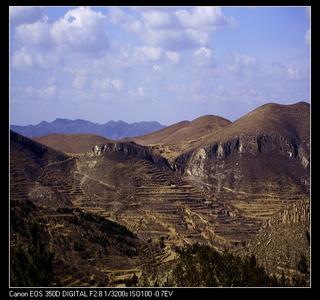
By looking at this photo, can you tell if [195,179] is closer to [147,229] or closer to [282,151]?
[282,151]

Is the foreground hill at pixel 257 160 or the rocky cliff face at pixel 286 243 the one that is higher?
the foreground hill at pixel 257 160

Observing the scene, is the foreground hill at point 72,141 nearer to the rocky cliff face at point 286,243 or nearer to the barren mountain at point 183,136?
the barren mountain at point 183,136

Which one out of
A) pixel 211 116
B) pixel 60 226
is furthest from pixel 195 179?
pixel 60 226

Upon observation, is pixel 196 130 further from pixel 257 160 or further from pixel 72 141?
pixel 257 160

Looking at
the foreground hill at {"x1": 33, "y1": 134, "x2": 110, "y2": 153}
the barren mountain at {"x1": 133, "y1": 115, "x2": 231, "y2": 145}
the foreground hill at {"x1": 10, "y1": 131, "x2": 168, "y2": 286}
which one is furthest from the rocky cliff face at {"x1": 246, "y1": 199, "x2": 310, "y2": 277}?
the barren mountain at {"x1": 133, "y1": 115, "x2": 231, "y2": 145}

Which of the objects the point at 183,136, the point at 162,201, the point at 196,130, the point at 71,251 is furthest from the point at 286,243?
the point at 196,130

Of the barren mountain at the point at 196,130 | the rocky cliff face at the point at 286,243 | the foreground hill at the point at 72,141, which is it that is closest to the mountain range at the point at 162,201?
the rocky cliff face at the point at 286,243

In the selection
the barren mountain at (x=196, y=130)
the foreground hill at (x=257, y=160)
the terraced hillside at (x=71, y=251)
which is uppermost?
the barren mountain at (x=196, y=130)

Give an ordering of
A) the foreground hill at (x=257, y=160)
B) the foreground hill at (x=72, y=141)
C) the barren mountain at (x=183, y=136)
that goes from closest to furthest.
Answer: the foreground hill at (x=257, y=160)
the barren mountain at (x=183, y=136)
the foreground hill at (x=72, y=141)

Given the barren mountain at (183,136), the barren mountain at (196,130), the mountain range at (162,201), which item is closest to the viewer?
the mountain range at (162,201)
